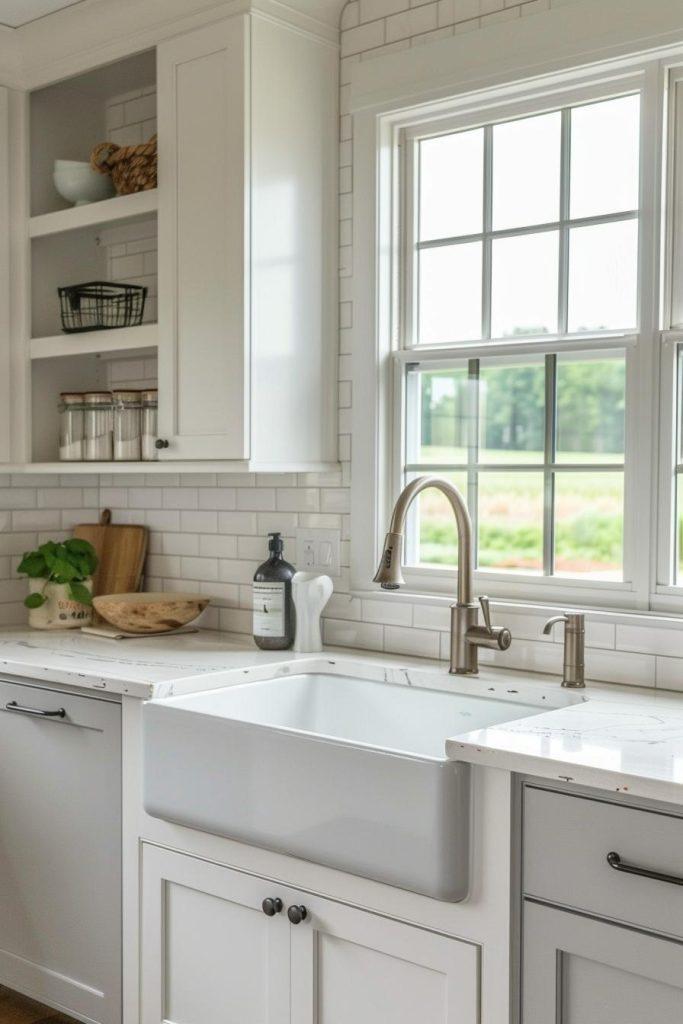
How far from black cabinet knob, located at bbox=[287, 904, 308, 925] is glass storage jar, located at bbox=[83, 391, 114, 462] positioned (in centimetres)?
157

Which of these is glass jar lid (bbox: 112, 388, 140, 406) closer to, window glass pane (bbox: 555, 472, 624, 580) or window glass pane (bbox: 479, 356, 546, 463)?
window glass pane (bbox: 479, 356, 546, 463)

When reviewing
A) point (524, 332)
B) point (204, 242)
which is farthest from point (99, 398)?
point (524, 332)

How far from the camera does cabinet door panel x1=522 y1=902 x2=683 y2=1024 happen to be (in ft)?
5.63

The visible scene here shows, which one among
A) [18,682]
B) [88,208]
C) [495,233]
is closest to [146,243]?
[88,208]

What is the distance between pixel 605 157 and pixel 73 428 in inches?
67.7

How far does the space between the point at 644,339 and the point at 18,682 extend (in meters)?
1.75

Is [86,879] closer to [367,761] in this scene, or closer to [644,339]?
[367,761]

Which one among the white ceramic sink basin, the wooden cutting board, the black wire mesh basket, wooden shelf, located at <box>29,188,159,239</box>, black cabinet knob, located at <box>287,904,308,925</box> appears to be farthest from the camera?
the wooden cutting board

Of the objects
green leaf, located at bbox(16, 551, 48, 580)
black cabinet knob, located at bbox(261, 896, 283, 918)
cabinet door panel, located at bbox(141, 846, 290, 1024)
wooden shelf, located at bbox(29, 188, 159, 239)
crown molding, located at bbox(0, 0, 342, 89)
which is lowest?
cabinet door panel, located at bbox(141, 846, 290, 1024)

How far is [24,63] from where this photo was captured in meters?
3.40

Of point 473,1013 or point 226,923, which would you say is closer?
point 473,1013

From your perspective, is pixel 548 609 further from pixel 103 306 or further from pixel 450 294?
pixel 103 306

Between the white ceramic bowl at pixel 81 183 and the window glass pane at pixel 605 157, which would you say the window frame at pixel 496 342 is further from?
the white ceramic bowl at pixel 81 183

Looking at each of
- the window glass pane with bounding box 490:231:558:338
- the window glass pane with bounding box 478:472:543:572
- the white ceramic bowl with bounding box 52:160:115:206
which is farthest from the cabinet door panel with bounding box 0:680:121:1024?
the white ceramic bowl with bounding box 52:160:115:206
